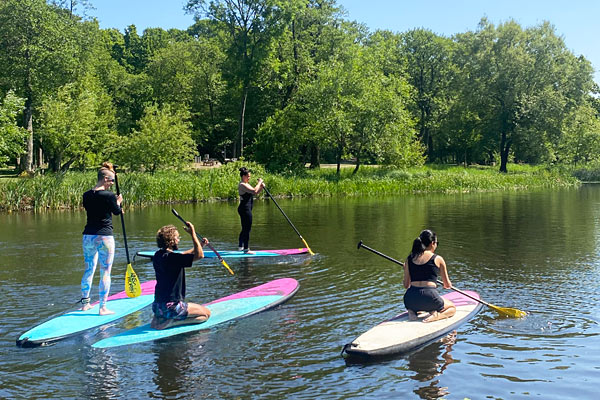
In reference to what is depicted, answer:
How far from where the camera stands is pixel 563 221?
21.7 m

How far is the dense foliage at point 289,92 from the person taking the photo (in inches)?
1594

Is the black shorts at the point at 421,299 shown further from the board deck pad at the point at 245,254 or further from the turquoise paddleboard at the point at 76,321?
the board deck pad at the point at 245,254

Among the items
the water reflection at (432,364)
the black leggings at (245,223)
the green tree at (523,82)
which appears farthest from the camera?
the green tree at (523,82)

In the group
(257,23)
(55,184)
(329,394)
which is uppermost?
(257,23)

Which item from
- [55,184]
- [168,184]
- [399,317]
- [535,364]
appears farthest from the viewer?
[168,184]

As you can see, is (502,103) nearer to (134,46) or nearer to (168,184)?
(168,184)

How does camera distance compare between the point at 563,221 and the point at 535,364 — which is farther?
the point at 563,221

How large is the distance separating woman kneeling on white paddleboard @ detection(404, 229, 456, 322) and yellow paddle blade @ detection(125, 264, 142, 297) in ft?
13.5

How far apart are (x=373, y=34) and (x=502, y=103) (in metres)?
13.8

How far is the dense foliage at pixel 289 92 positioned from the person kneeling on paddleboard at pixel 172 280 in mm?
31078

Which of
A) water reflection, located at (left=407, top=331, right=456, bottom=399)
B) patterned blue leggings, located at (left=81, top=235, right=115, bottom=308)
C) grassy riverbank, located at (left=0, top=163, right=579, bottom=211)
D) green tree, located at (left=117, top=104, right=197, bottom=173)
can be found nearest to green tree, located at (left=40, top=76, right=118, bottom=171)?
green tree, located at (left=117, top=104, right=197, bottom=173)

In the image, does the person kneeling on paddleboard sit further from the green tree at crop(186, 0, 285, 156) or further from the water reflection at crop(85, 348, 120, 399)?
the green tree at crop(186, 0, 285, 156)

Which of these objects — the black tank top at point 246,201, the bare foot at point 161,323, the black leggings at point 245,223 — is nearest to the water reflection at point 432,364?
the bare foot at point 161,323

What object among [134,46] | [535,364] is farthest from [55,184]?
[134,46]
